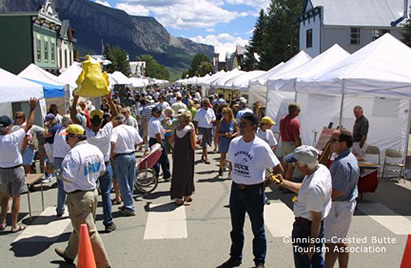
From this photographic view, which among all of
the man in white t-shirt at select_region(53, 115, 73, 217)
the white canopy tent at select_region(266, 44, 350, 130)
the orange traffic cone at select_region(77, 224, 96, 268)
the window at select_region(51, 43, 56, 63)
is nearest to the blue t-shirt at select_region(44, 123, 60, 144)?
the man in white t-shirt at select_region(53, 115, 73, 217)

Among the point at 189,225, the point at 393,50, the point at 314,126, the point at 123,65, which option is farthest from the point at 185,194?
the point at 123,65

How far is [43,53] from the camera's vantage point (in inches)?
1475

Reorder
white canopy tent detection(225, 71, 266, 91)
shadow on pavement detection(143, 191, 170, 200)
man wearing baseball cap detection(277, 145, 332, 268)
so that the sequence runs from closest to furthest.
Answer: man wearing baseball cap detection(277, 145, 332, 268), shadow on pavement detection(143, 191, 170, 200), white canopy tent detection(225, 71, 266, 91)

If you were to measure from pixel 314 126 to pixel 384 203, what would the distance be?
597cm

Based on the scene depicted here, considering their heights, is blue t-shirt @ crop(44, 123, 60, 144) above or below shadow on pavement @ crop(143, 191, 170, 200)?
above

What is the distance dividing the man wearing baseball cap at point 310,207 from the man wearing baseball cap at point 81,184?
2.44 metres

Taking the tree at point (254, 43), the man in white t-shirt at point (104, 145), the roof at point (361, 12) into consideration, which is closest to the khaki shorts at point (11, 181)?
the man in white t-shirt at point (104, 145)

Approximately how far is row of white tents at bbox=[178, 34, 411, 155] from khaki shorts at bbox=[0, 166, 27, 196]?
6.69 metres

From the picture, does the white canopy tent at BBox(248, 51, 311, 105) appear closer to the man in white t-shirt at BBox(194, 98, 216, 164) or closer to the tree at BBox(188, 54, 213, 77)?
the man in white t-shirt at BBox(194, 98, 216, 164)

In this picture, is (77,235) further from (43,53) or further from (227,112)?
(43,53)

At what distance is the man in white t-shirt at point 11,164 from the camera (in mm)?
6430

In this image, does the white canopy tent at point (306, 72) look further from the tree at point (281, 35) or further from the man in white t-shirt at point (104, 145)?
the tree at point (281, 35)

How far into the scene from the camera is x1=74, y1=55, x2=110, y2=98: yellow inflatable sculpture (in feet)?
21.9

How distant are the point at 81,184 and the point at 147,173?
13.4 ft
